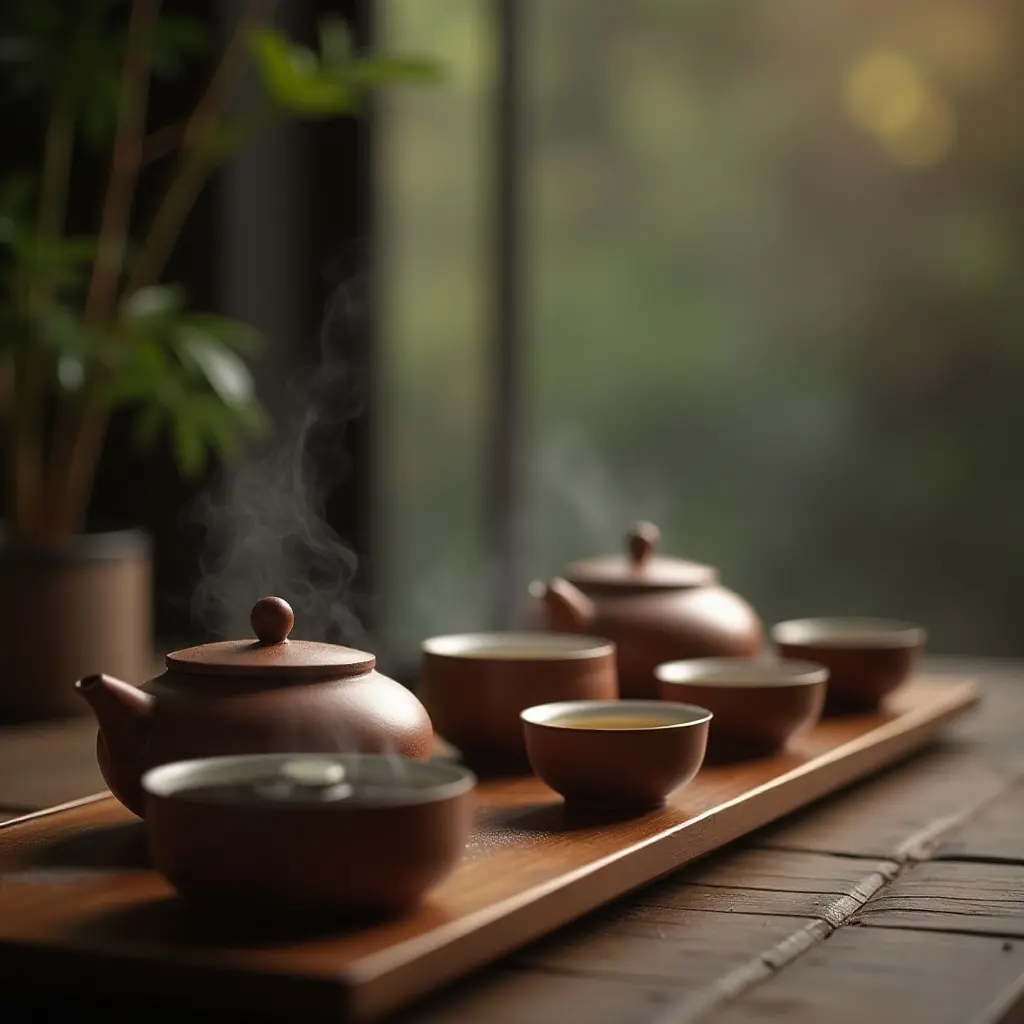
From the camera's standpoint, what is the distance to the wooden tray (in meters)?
0.82

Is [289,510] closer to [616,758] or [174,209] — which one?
[174,209]

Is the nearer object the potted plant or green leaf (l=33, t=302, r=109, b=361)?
the potted plant

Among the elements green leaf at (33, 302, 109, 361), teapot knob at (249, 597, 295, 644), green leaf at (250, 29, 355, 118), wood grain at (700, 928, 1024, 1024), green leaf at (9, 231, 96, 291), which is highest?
green leaf at (250, 29, 355, 118)

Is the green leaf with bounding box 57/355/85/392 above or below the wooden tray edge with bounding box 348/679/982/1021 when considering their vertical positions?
above

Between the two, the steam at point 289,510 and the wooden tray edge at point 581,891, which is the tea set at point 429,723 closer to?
the wooden tray edge at point 581,891

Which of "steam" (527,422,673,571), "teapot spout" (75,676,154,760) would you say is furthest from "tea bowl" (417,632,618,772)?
"steam" (527,422,673,571)

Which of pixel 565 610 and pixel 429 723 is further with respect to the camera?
pixel 565 610

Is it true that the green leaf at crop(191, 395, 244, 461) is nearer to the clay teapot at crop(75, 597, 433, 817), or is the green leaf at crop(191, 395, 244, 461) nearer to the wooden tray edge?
the wooden tray edge

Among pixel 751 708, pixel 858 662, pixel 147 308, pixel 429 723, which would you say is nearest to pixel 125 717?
pixel 429 723

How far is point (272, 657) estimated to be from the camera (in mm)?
1091

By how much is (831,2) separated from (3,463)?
2.06 meters

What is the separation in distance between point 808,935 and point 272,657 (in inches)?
14.7

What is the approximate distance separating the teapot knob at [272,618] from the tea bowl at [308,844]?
0.66ft

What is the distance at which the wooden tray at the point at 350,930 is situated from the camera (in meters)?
0.82
